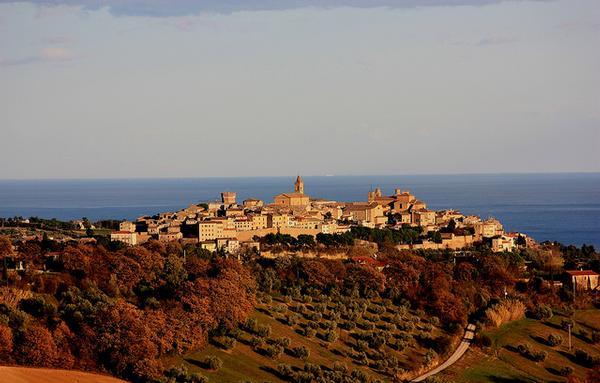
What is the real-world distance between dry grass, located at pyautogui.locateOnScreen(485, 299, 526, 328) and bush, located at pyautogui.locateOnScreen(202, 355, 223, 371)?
1322 centimetres

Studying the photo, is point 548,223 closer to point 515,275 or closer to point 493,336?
point 515,275

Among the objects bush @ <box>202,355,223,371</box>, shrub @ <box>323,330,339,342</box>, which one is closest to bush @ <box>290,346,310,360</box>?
shrub @ <box>323,330,339,342</box>

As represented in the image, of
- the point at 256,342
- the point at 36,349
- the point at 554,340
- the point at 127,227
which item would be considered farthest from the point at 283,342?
the point at 127,227

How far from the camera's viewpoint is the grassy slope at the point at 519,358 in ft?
103

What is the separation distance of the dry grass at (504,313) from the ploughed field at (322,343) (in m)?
2.53

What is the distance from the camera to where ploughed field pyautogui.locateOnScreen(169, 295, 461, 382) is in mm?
29391

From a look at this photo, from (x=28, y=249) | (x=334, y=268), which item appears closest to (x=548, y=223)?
(x=334, y=268)

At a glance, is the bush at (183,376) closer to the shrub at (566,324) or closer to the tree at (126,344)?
the tree at (126,344)

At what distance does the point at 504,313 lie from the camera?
3775 centimetres

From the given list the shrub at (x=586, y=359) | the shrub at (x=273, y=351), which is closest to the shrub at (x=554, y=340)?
the shrub at (x=586, y=359)

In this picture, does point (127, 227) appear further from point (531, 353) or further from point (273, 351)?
point (531, 353)

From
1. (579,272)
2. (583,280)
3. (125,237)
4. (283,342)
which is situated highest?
(125,237)

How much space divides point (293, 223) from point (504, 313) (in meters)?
30.4

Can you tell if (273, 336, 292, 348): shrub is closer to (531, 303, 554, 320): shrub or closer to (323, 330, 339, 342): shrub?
(323, 330, 339, 342): shrub
